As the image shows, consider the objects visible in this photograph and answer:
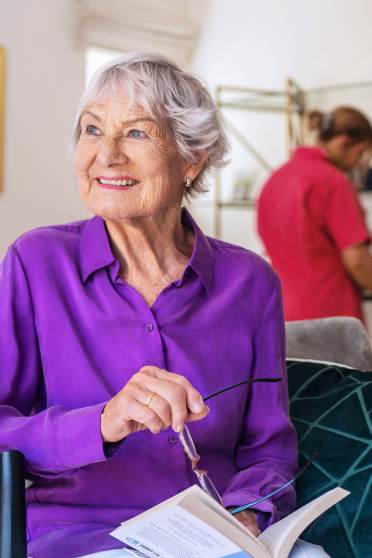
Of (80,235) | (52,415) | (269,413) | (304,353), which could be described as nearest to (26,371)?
(52,415)

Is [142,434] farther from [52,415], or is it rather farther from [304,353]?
[304,353]

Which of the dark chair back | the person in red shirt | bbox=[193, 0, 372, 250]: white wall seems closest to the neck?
the dark chair back

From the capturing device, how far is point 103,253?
1.39m

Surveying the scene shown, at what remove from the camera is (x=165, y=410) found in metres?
1.07

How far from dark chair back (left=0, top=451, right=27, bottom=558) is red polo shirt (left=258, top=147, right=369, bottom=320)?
1928mm

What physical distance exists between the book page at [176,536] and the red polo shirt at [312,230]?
188cm

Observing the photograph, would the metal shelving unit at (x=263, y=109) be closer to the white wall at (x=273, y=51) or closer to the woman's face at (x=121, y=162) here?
the white wall at (x=273, y=51)

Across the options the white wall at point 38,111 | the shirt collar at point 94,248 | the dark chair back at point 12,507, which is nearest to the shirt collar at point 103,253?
the shirt collar at point 94,248

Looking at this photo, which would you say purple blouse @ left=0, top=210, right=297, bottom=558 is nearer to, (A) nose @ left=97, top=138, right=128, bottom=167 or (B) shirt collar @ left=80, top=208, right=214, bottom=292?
(B) shirt collar @ left=80, top=208, right=214, bottom=292

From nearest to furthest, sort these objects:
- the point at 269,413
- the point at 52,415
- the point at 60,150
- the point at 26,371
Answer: the point at 52,415, the point at 26,371, the point at 269,413, the point at 60,150

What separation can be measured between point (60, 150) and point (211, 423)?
2.90 meters

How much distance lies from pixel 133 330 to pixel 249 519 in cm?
35

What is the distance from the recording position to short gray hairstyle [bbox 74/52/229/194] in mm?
1403

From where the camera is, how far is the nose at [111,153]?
1.38 m
